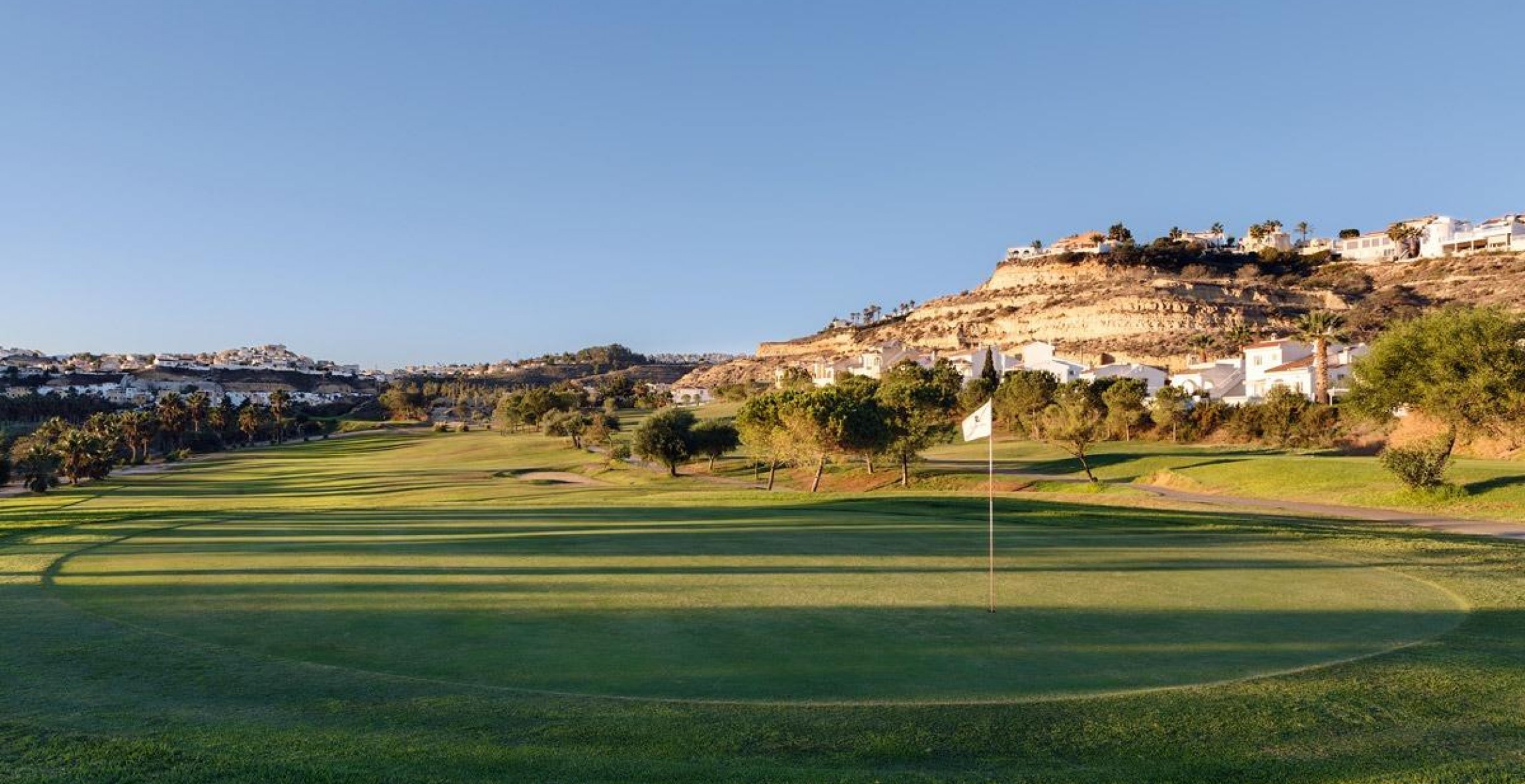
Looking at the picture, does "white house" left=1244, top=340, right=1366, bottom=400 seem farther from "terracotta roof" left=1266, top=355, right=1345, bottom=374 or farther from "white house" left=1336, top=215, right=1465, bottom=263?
"white house" left=1336, top=215, right=1465, bottom=263

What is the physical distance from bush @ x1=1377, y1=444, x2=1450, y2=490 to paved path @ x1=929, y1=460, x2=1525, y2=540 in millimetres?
2042

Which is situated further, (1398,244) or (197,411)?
(1398,244)

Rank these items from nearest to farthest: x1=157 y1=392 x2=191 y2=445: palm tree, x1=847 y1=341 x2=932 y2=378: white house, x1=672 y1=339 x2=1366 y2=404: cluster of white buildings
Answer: x1=672 y1=339 x2=1366 y2=404: cluster of white buildings, x1=157 y1=392 x2=191 y2=445: palm tree, x1=847 y1=341 x2=932 y2=378: white house

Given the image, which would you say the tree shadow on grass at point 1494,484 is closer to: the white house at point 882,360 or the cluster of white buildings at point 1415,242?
the white house at point 882,360

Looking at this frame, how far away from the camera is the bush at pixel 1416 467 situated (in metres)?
34.4

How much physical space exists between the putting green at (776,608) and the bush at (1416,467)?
14966 millimetres

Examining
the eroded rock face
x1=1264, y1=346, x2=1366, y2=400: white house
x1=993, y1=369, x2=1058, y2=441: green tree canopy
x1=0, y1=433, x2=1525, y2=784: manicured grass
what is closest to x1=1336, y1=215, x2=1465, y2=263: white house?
the eroded rock face

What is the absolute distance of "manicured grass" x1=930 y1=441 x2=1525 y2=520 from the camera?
3316cm

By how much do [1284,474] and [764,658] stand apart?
40.7 metres

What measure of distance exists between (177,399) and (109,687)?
408 feet

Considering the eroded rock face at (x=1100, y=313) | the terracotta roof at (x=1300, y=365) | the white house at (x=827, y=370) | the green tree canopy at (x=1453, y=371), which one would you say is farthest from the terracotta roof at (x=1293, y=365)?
the white house at (x=827, y=370)

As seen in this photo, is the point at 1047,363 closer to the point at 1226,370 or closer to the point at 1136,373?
the point at 1136,373

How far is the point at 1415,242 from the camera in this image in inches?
6767

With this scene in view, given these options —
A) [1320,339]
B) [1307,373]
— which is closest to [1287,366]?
[1307,373]
